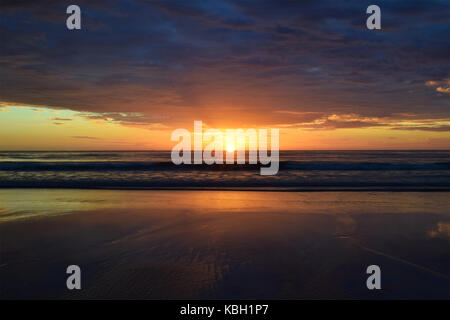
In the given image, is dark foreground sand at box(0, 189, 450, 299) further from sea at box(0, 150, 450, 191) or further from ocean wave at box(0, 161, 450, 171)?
ocean wave at box(0, 161, 450, 171)

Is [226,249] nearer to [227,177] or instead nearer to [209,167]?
[227,177]

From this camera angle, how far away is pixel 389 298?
10.8 feet

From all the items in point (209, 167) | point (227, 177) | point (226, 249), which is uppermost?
point (209, 167)

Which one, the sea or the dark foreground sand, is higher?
the sea

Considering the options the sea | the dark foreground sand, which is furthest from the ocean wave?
the dark foreground sand

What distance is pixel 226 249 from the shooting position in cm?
484

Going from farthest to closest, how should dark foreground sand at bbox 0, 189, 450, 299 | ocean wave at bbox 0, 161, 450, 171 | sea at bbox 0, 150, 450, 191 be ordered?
1. ocean wave at bbox 0, 161, 450, 171
2. sea at bbox 0, 150, 450, 191
3. dark foreground sand at bbox 0, 189, 450, 299

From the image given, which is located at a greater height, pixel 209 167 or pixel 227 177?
pixel 209 167

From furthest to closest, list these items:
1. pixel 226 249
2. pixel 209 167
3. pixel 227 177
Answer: pixel 209 167 < pixel 227 177 < pixel 226 249

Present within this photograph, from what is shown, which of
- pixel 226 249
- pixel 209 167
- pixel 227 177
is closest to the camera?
pixel 226 249

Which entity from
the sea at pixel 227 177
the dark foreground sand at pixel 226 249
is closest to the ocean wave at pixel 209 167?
the sea at pixel 227 177

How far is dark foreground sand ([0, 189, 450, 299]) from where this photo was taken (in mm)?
3508

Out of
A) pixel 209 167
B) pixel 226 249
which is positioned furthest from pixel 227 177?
pixel 226 249
